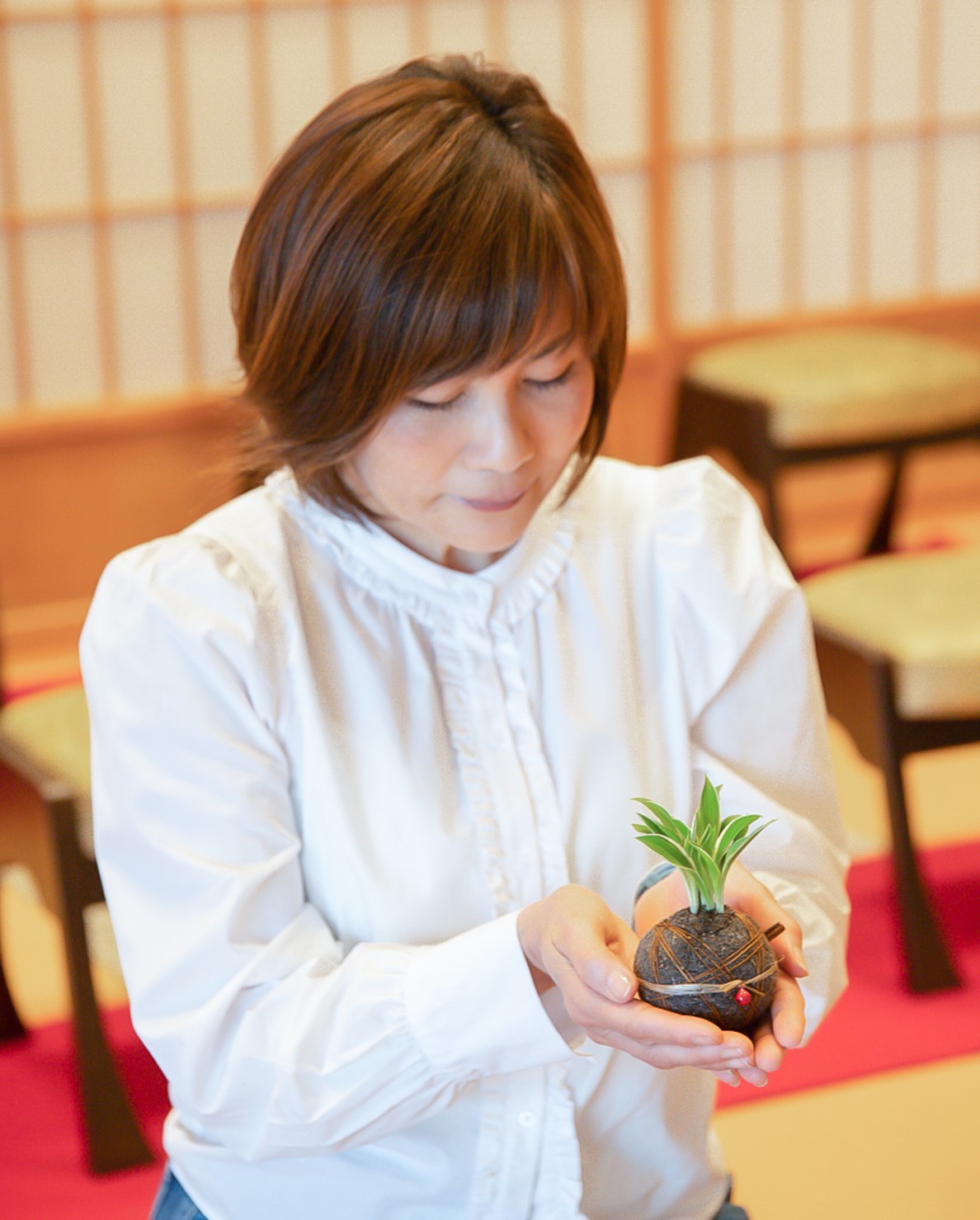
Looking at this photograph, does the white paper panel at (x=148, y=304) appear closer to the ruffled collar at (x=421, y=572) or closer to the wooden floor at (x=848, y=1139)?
the wooden floor at (x=848, y=1139)

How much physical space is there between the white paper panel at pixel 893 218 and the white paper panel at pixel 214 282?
66.1 inches

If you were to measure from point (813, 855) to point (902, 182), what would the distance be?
143 inches

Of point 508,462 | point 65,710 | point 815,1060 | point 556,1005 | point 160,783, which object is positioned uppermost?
point 508,462

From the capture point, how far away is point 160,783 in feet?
3.70

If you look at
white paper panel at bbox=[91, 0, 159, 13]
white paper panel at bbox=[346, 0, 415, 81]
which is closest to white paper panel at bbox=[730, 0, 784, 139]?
white paper panel at bbox=[346, 0, 415, 81]

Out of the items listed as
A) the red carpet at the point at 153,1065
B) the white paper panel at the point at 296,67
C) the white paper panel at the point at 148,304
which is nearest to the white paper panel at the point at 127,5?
the white paper panel at the point at 296,67

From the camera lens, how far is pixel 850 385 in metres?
3.65

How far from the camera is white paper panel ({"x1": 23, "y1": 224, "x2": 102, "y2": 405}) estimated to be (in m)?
3.74

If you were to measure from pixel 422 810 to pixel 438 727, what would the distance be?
7cm

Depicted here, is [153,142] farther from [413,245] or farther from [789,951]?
[789,951]

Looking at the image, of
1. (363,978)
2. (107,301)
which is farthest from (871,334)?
(363,978)

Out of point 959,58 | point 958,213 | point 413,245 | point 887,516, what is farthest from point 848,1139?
point 959,58

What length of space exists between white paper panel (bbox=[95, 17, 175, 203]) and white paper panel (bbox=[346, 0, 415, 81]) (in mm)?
434

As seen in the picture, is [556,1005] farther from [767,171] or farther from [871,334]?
[767,171]
